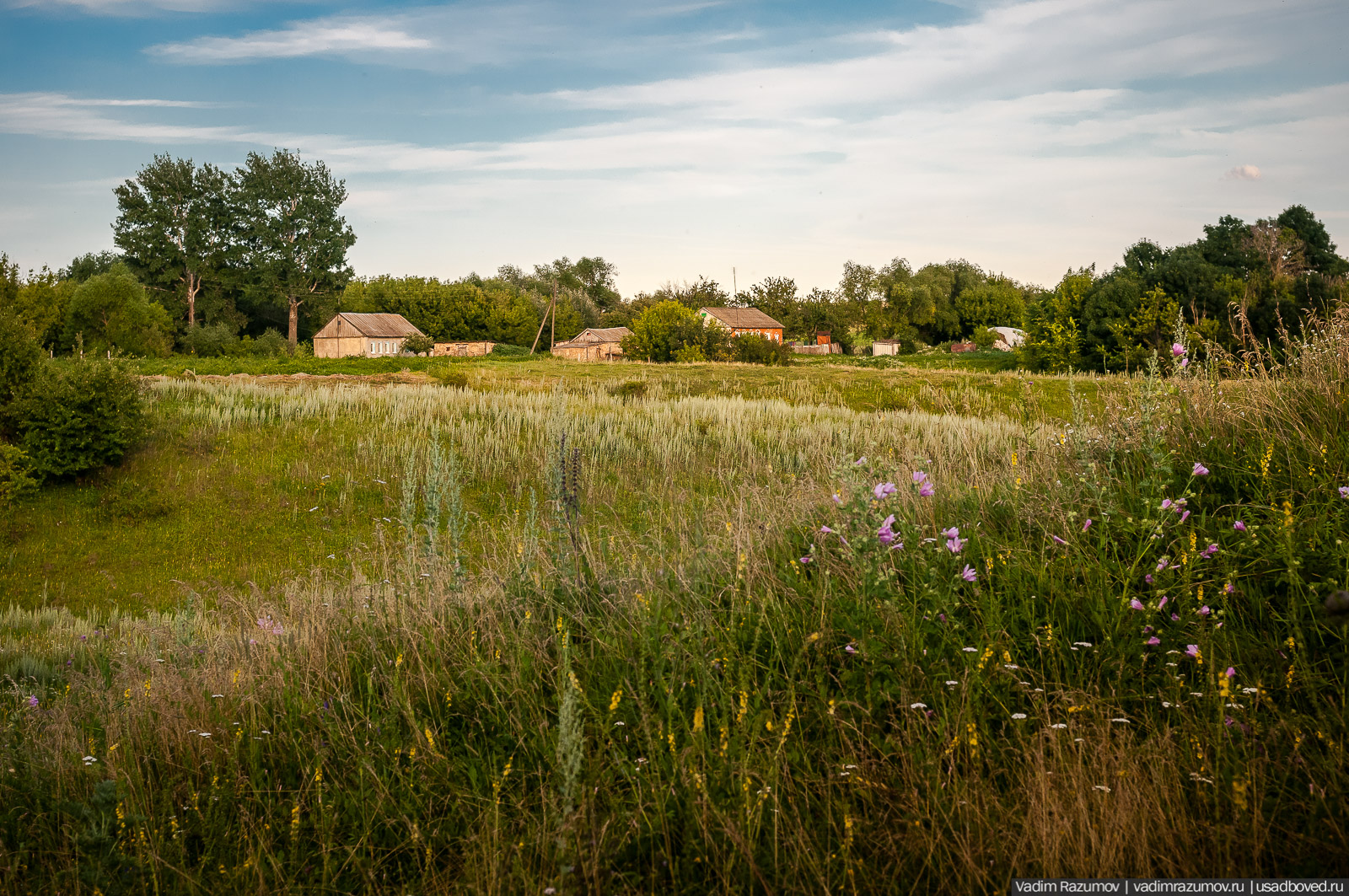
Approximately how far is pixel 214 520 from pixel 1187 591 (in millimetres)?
13854

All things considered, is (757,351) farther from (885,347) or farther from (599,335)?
(599,335)

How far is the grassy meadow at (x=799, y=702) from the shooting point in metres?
2.52

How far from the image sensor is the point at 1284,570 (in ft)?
11.3

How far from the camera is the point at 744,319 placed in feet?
314

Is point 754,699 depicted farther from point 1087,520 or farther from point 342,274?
point 342,274

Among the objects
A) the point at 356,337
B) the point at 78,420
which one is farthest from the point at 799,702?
the point at 356,337

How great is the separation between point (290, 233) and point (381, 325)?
1256 centimetres

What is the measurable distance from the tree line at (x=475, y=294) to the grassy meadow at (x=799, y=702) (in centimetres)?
218

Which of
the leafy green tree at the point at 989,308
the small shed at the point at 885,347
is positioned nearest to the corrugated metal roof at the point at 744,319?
the small shed at the point at 885,347

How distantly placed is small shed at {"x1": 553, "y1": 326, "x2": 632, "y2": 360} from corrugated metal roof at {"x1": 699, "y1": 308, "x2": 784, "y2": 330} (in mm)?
11441

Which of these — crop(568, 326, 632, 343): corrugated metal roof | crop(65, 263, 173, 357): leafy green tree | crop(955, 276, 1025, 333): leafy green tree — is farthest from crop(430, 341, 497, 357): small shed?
crop(955, 276, 1025, 333): leafy green tree

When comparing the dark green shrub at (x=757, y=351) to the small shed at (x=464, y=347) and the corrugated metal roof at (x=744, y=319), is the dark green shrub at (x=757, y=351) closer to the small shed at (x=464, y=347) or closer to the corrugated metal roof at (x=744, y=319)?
the small shed at (x=464, y=347)

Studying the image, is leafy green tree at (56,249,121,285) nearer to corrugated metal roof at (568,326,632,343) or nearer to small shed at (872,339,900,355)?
corrugated metal roof at (568,326,632,343)

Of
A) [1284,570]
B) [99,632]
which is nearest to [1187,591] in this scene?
[1284,570]
